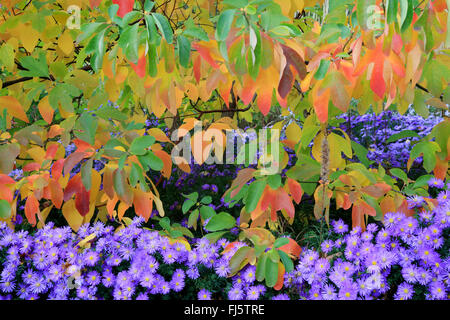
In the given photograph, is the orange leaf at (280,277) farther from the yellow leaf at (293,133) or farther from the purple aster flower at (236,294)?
the yellow leaf at (293,133)

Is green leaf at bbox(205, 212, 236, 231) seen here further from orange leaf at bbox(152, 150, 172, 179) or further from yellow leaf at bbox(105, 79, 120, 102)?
yellow leaf at bbox(105, 79, 120, 102)

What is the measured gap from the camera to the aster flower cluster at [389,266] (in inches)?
49.3

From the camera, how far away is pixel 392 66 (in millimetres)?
1106

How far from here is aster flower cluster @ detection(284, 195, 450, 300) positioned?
1253 mm

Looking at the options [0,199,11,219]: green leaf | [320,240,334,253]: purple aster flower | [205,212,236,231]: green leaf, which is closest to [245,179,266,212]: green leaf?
[205,212,236,231]: green leaf

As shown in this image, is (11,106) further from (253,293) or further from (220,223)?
(253,293)

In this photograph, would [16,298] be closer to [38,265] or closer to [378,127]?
[38,265]

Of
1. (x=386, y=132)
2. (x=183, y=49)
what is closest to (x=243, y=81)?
(x=183, y=49)

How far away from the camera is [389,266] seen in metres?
1.28

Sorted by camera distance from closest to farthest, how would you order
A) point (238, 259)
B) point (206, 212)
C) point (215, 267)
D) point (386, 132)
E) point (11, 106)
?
point (238, 259)
point (215, 267)
point (11, 106)
point (206, 212)
point (386, 132)

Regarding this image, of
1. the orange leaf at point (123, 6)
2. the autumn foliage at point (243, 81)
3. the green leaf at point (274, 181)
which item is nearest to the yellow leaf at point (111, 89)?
the autumn foliage at point (243, 81)
